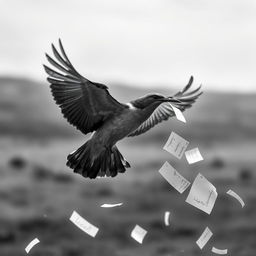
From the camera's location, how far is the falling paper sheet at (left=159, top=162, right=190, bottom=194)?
10.5 feet

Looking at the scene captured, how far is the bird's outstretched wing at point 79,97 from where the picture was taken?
132 inches

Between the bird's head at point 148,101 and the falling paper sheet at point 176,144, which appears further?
the bird's head at point 148,101

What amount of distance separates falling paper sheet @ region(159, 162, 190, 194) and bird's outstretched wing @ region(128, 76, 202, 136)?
526 millimetres

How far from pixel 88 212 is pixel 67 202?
1.16ft

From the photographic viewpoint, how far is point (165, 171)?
3227 millimetres

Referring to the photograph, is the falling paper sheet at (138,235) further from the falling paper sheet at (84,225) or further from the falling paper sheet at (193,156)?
the falling paper sheet at (193,156)

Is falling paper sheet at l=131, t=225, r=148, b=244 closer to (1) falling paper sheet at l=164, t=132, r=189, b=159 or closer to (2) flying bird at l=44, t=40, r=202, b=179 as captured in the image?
(2) flying bird at l=44, t=40, r=202, b=179

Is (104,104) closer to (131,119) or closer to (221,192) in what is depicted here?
(131,119)

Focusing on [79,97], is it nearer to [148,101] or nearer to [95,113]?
[95,113]

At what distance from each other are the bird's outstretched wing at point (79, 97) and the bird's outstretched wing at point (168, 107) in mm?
358

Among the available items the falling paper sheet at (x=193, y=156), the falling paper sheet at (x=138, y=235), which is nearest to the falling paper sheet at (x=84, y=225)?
the falling paper sheet at (x=138, y=235)

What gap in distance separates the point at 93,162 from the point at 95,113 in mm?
249

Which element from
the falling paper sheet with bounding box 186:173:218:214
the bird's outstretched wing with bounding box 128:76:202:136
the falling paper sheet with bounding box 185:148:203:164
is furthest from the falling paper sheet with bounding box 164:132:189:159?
the bird's outstretched wing with bounding box 128:76:202:136

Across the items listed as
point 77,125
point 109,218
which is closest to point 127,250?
point 109,218
